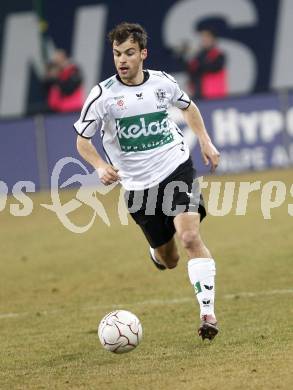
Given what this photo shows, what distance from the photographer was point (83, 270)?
1393cm

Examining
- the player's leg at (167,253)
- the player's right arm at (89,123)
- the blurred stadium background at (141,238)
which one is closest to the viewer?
the blurred stadium background at (141,238)

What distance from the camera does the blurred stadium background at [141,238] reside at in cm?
795

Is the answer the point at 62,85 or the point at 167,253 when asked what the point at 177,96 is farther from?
the point at 62,85

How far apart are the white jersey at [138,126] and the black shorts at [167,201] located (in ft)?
0.23

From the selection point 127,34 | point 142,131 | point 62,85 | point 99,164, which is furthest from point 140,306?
point 62,85

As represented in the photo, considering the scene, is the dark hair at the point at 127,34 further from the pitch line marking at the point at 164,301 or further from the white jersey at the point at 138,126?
the pitch line marking at the point at 164,301

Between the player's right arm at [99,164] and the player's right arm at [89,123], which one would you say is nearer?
the player's right arm at [99,164]

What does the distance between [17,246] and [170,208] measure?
309 inches

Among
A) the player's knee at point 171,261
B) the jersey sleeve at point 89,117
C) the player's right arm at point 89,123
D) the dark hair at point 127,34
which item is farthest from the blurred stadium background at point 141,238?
Answer: the dark hair at point 127,34

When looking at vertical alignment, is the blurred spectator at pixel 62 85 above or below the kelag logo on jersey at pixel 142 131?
below

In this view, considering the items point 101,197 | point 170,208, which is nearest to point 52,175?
point 101,197

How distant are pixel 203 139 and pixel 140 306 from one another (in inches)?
98.7

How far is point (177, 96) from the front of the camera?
31.0ft

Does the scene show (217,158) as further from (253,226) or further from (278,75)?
(278,75)
